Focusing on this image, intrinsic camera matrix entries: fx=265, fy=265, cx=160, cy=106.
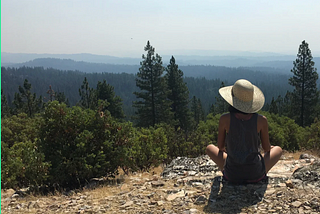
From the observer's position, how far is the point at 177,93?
99.6 feet

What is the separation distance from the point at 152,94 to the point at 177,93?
13.6ft

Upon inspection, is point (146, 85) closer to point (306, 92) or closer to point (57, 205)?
point (306, 92)

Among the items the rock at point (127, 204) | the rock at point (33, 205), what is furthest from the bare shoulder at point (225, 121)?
the rock at point (33, 205)

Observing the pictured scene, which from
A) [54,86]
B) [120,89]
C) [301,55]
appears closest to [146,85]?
[301,55]

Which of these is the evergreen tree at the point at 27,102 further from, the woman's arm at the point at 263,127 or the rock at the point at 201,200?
the woman's arm at the point at 263,127

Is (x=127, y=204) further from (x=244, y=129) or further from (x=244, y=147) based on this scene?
(x=244, y=129)

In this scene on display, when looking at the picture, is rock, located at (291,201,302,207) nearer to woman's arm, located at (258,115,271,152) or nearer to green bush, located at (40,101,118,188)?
woman's arm, located at (258,115,271,152)

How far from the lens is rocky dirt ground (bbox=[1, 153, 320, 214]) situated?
10.7 feet

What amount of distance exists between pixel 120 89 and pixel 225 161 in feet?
609

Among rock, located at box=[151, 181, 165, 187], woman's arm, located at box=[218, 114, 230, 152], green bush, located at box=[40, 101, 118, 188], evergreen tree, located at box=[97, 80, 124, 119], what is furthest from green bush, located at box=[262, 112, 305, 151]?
evergreen tree, located at box=[97, 80, 124, 119]

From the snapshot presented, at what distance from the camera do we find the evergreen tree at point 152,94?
27.1 metres

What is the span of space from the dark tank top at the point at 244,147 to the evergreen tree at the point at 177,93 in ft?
86.4

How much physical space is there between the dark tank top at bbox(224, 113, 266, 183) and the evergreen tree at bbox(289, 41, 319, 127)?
90.7 feet

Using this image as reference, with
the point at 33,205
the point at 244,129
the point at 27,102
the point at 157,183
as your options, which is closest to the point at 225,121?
the point at 244,129
